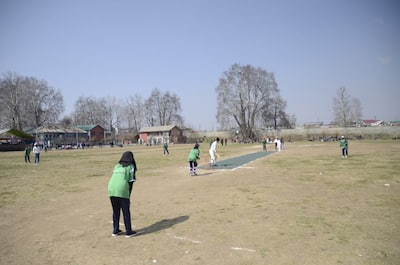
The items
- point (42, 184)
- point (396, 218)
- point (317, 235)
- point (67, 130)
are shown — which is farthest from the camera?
point (67, 130)

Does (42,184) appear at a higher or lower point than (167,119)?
lower

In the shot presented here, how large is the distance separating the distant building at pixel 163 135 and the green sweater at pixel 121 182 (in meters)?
78.1

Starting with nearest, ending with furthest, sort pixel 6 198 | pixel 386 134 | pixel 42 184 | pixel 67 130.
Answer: pixel 6 198 → pixel 42 184 → pixel 386 134 → pixel 67 130

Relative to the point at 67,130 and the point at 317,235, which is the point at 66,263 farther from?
the point at 67,130

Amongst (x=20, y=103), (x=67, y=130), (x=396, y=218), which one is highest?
(x=20, y=103)

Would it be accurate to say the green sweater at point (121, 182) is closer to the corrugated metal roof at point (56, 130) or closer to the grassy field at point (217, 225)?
the grassy field at point (217, 225)

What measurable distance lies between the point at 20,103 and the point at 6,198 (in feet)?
226

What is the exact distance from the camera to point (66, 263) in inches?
183

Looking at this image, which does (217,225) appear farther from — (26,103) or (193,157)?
(26,103)

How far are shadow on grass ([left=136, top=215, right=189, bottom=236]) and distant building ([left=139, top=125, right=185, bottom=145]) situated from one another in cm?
7699

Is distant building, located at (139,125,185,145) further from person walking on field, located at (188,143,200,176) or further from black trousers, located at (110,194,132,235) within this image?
black trousers, located at (110,194,132,235)

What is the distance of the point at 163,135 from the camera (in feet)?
287

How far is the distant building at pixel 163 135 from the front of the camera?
85.8 metres

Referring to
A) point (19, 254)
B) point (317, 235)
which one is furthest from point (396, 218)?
point (19, 254)
